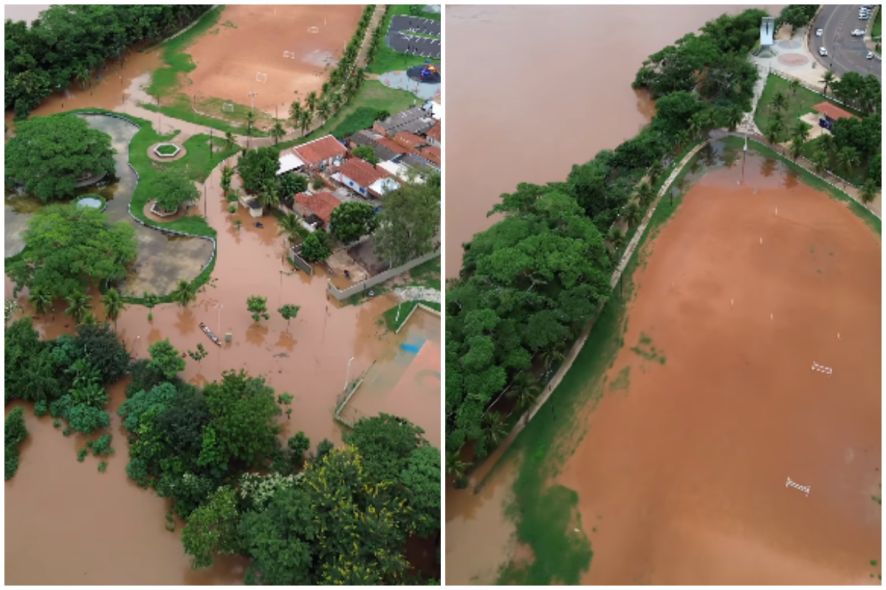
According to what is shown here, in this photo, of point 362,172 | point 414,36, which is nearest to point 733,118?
point 362,172

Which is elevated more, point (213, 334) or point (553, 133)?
point (553, 133)

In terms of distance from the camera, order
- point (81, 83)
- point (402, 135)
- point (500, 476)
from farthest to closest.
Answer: point (81, 83)
point (402, 135)
point (500, 476)

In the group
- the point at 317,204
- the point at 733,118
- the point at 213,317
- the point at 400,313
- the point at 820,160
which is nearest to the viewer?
the point at 213,317

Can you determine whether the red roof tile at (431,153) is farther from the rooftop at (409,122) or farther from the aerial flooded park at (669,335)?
the rooftop at (409,122)

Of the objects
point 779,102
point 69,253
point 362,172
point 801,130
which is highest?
point 779,102

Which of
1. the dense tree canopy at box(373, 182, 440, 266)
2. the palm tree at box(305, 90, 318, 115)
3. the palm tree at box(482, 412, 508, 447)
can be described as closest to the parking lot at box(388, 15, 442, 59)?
the palm tree at box(305, 90, 318, 115)

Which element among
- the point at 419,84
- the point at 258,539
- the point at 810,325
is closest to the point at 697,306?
the point at 810,325

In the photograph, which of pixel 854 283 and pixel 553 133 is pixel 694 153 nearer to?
pixel 553 133

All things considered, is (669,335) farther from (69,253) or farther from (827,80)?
(827,80)

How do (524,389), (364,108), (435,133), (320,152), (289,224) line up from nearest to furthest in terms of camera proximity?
(524,389)
(289,224)
(320,152)
(435,133)
(364,108)
